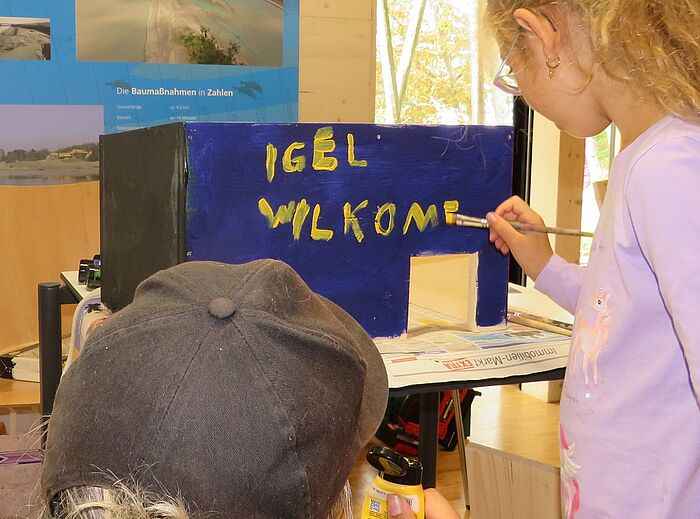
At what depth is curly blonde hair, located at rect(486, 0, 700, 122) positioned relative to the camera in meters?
1.05

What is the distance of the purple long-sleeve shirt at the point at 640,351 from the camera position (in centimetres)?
99

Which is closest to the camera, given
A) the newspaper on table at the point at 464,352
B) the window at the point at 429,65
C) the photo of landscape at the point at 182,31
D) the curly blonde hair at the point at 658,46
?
the curly blonde hair at the point at 658,46

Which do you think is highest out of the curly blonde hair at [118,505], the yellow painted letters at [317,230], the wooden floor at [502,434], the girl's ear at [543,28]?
the girl's ear at [543,28]

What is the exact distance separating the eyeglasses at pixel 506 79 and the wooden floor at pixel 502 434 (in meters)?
1.50

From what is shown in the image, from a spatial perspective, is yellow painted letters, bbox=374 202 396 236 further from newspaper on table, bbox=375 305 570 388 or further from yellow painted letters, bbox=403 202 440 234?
newspaper on table, bbox=375 305 570 388

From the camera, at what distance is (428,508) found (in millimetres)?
968

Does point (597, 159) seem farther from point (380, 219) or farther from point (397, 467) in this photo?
point (397, 467)

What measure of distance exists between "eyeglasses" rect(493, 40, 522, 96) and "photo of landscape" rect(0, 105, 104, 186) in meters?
1.58

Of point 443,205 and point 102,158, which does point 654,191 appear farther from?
point 102,158

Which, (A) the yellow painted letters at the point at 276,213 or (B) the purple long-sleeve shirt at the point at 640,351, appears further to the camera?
(A) the yellow painted letters at the point at 276,213

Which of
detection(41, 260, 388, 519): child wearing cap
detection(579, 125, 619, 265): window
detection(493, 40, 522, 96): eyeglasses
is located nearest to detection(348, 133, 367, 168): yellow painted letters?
detection(493, 40, 522, 96): eyeglasses

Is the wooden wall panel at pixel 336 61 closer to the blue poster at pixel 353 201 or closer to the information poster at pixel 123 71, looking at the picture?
the information poster at pixel 123 71

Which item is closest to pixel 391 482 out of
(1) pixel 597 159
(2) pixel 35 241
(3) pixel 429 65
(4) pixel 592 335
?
(4) pixel 592 335

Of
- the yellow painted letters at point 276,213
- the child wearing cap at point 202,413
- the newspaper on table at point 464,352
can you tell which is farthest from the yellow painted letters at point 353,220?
the child wearing cap at point 202,413
